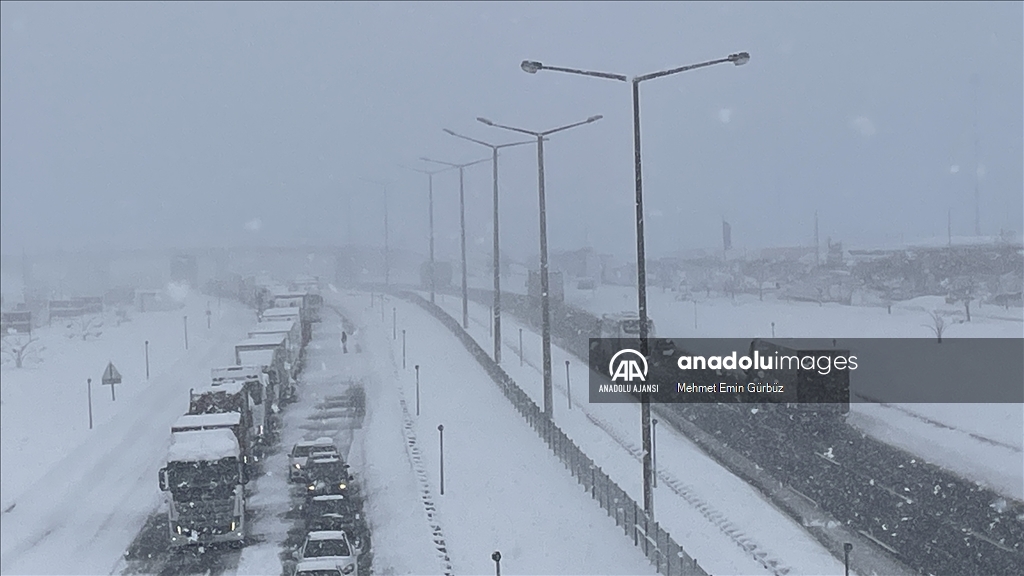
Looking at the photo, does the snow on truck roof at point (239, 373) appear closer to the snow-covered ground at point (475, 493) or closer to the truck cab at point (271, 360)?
the truck cab at point (271, 360)

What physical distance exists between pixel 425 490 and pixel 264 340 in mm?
19599

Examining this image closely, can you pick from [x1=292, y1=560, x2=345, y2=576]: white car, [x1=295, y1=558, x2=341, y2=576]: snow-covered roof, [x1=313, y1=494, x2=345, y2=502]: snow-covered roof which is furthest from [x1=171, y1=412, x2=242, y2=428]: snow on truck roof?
[x1=292, y1=560, x2=345, y2=576]: white car

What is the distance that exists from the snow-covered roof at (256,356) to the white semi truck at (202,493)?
18.7 m

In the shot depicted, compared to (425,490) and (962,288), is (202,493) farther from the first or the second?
(962,288)

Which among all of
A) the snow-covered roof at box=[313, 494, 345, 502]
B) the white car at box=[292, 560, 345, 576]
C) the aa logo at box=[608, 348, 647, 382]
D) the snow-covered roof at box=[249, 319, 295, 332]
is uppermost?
the snow-covered roof at box=[249, 319, 295, 332]

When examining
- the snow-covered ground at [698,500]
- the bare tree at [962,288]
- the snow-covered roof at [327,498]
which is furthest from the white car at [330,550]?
the bare tree at [962,288]

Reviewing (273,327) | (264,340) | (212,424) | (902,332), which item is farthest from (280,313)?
(902,332)

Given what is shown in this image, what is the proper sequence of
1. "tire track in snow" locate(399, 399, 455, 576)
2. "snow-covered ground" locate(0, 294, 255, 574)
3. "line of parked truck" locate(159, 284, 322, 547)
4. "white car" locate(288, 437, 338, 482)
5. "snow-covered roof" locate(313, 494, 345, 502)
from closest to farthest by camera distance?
"tire track in snow" locate(399, 399, 455, 576)
"line of parked truck" locate(159, 284, 322, 547)
"snow-covered roof" locate(313, 494, 345, 502)
"snow-covered ground" locate(0, 294, 255, 574)
"white car" locate(288, 437, 338, 482)

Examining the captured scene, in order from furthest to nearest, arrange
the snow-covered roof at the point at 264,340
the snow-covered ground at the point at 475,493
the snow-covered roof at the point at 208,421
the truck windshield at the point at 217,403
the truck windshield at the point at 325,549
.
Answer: the snow-covered roof at the point at 264,340, the truck windshield at the point at 217,403, the snow-covered roof at the point at 208,421, the snow-covered ground at the point at 475,493, the truck windshield at the point at 325,549

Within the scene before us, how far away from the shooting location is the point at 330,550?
22.1 metres

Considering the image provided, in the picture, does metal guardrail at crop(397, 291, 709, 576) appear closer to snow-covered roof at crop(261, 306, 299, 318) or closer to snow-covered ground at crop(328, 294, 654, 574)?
snow-covered ground at crop(328, 294, 654, 574)

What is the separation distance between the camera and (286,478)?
32.5m

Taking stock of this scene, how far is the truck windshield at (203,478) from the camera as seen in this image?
2441 centimetres

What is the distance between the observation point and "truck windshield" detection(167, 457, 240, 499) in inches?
A: 961
